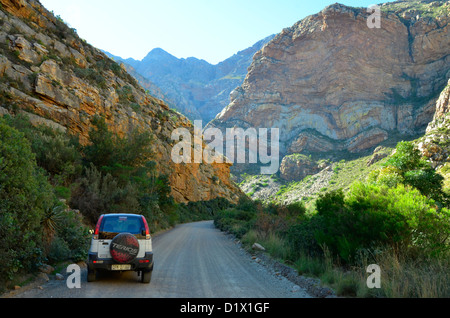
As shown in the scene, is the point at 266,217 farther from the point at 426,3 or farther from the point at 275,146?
the point at 426,3

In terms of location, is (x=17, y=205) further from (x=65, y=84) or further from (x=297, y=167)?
(x=297, y=167)

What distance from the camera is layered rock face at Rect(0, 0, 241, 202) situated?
74.6 feet

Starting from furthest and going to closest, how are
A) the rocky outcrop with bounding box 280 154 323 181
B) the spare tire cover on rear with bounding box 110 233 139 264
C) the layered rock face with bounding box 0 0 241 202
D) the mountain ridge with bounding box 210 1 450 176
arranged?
the mountain ridge with bounding box 210 1 450 176, the rocky outcrop with bounding box 280 154 323 181, the layered rock face with bounding box 0 0 241 202, the spare tire cover on rear with bounding box 110 233 139 264

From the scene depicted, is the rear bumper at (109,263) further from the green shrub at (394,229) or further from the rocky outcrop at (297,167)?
the rocky outcrop at (297,167)

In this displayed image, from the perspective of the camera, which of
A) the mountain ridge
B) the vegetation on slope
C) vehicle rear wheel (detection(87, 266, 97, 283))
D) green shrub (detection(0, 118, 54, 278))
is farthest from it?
the mountain ridge

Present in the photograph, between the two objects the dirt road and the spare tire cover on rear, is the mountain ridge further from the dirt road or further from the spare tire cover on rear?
the spare tire cover on rear

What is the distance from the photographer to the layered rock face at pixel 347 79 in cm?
9594

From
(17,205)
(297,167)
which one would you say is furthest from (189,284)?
(297,167)

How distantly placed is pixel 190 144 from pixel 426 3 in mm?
119120

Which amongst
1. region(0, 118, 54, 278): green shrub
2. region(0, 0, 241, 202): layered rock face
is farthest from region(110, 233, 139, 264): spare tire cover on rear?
region(0, 0, 241, 202): layered rock face

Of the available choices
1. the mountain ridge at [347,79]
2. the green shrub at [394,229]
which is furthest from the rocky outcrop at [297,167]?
the green shrub at [394,229]

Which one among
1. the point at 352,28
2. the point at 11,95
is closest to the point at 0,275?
the point at 11,95

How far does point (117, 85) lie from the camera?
37.5 metres
